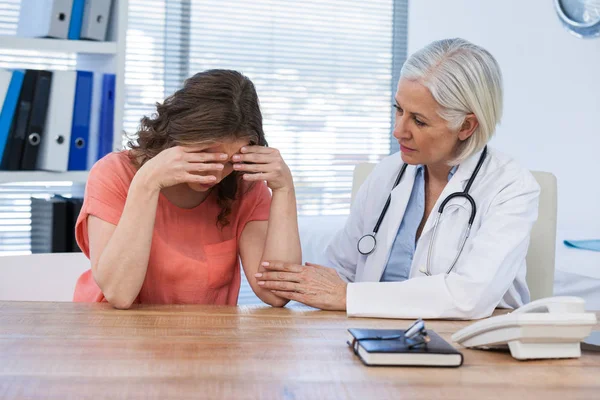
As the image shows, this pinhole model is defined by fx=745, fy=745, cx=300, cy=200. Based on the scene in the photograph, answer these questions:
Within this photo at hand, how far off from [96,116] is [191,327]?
4.13 ft

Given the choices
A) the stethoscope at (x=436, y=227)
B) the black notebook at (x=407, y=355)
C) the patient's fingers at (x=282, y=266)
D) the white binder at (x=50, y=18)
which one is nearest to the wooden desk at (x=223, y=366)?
the black notebook at (x=407, y=355)

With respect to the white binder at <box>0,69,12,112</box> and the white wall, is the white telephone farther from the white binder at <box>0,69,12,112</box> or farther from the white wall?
the white wall

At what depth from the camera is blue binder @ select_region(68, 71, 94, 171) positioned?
237 cm

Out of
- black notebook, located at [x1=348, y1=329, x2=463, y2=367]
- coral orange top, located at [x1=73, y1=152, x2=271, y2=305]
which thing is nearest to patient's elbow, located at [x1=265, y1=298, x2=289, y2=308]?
coral orange top, located at [x1=73, y1=152, x2=271, y2=305]

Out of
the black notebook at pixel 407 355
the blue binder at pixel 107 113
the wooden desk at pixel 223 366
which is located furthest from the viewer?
the blue binder at pixel 107 113

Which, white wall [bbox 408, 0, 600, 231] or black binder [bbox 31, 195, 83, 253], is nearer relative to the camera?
black binder [bbox 31, 195, 83, 253]

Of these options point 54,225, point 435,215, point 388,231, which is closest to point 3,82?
point 54,225

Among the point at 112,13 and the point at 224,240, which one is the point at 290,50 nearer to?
the point at 112,13

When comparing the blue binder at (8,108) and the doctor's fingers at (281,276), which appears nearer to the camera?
the doctor's fingers at (281,276)

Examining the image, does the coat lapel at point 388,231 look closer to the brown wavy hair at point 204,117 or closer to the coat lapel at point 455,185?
the coat lapel at point 455,185

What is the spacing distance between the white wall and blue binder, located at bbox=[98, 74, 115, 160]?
2.30m

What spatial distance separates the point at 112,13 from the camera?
2.40 m

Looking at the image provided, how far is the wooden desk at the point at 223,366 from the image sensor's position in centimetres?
99

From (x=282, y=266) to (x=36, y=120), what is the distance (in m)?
1.08
